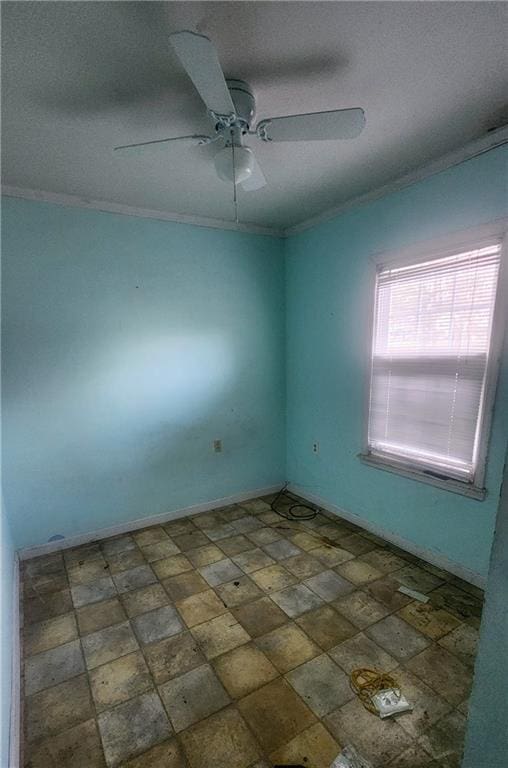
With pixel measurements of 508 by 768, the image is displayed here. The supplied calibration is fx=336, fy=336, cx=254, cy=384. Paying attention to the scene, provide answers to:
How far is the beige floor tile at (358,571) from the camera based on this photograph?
2.28m

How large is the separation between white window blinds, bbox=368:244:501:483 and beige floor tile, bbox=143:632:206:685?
5.97 ft

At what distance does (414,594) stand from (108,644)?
1.82m

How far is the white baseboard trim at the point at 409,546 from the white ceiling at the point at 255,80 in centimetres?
253

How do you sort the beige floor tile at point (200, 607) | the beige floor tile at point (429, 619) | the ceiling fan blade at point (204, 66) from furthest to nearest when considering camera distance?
the beige floor tile at point (200, 607), the beige floor tile at point (429, 619), the ceiling fan blade at point (204, 66)

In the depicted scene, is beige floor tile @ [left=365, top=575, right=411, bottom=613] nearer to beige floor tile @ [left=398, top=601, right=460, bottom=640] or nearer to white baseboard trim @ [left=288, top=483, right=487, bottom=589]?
beige floor tile @ [left=398, top=601, right=460, bottom=640]

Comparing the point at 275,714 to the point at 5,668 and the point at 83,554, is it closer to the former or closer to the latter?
the point at 5,668

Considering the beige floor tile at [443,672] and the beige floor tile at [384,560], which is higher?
the beige floor tile at [443,672]

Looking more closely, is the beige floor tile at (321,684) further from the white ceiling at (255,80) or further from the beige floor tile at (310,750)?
the white ceiling at (255,80)

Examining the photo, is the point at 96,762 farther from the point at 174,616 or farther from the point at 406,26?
the point at 406,26

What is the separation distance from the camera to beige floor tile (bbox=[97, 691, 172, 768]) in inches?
51.8

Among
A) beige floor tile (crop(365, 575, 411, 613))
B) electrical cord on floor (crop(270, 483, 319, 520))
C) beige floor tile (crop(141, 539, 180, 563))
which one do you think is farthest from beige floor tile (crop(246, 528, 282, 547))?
beige floor tile (crop(365, 575, 411, 613))

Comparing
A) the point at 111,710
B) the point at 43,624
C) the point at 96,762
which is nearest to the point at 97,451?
the point at 43,624

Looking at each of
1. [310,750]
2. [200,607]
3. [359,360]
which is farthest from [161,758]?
[359,360]

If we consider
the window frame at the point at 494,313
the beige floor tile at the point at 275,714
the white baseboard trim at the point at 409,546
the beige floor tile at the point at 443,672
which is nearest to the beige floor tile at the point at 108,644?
the beige floor tile at the point at 275,714
